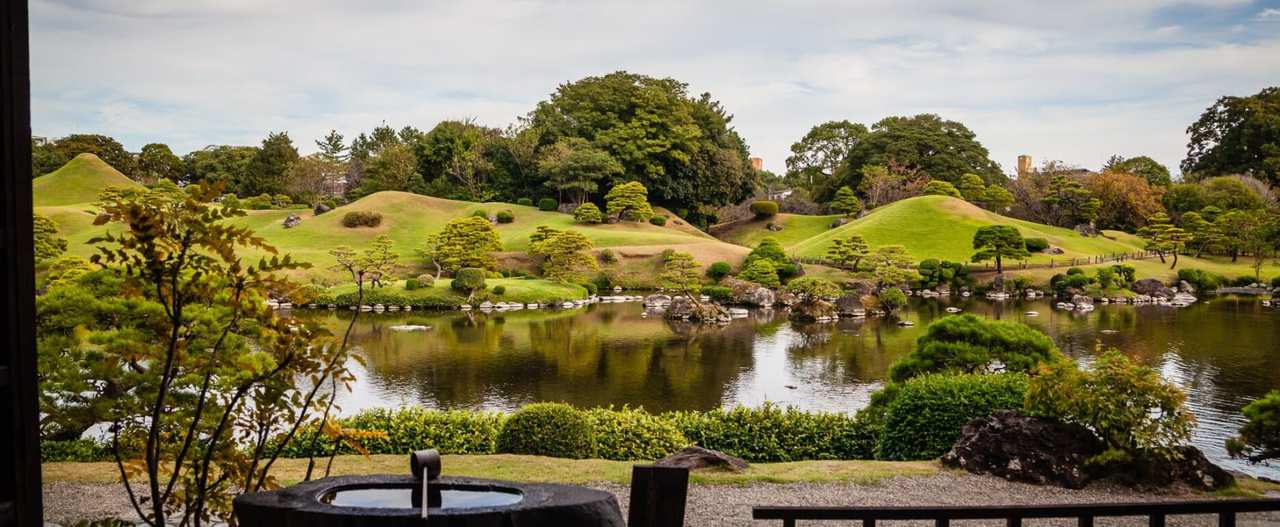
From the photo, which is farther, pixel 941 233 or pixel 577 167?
pixel 577 167

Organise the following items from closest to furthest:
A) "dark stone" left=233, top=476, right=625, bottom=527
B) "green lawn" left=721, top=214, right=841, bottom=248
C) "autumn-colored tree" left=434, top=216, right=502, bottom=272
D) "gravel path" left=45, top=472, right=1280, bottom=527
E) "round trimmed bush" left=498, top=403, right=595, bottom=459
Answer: "dark stone" left=233, top=476, right=625, bottom=527 < "gravel path" left=45, top=472, right=1280, bottom=527 < "round trimmed bush" left=498, top=403, right=595, bottom=459 < "autumn-colored tree" left=434, top=216, right=502, bottom=272 < "green lawn" left=721, top=214, right=841, bottom=248

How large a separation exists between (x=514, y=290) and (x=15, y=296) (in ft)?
107

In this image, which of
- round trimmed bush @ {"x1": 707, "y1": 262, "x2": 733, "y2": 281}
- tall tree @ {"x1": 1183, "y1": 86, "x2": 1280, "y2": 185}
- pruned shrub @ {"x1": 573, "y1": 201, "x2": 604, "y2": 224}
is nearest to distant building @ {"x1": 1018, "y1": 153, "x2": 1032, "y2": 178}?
tall tree @ {"x1": 1183, "y1": 86, "x2": 1280, "y2": 185}

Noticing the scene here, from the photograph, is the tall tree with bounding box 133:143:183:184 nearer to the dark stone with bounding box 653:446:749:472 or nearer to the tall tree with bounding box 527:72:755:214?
the tall tree with bounding box 527:72:755:214

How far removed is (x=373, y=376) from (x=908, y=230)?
122 ft

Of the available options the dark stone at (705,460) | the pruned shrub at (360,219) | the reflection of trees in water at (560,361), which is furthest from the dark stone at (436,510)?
the pruned shrub at (360,219)

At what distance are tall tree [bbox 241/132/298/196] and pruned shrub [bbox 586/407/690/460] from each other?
5011 centimetres

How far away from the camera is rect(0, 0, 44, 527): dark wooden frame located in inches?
86.0

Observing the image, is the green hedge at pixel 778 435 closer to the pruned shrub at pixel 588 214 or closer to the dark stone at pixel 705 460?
the dark stone at pixel 705 460

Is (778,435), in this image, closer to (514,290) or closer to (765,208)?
(514,290)

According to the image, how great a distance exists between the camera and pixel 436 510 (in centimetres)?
234

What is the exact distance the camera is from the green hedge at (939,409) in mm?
10586

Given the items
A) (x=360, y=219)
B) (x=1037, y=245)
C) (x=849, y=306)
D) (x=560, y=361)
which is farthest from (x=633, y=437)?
(x=1037, y=245)

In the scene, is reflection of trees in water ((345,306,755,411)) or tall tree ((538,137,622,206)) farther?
tall tree ((538,137,622,206))
